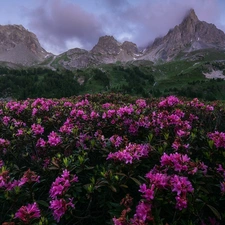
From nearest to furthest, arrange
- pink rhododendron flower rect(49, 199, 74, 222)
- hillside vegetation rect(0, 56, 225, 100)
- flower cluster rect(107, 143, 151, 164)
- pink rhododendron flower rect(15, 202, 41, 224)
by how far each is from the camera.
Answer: pink rhododendron flower rect(15, 202, 41, 224) < pink rhododendron flower rect(49, 199, 74, 222) < flower cluster rect(107, 143, 151, 164) < hillside vegetation rect(0, 56, 225, 100)

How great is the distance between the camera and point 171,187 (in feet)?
8.79

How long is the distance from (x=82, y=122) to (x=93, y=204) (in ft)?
8.30

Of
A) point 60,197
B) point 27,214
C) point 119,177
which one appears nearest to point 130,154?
point 119,177

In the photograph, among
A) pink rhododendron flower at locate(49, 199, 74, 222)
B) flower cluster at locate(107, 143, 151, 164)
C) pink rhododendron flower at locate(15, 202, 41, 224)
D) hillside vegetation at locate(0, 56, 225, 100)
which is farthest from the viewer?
hillside vegetation at locate(0, 56, 225, 100)

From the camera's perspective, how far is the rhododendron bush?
2693 millimetres

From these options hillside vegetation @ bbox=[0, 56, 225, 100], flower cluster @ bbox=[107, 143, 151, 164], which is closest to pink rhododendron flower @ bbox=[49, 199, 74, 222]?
flower cluster @ bbox=[107, 143, 151, 164]

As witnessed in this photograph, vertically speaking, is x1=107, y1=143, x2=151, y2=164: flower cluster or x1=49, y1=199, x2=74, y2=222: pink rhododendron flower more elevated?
x1=107, y1=143, x2=151, y2=164: flower cluster

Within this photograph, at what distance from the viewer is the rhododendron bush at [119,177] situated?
269 centimetres

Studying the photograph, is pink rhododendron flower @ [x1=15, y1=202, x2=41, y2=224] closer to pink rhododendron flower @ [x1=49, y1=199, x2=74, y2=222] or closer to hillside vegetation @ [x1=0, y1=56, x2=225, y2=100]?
pink rhododendron flower @ [x1=49, y1=199, x2=74, y2=222]

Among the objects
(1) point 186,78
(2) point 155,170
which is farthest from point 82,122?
(1) point 186,78

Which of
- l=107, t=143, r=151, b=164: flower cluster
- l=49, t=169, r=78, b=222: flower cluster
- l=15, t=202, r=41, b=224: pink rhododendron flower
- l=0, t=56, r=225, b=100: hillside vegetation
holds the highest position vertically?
l=0, t=56, r=225, b=100: hillside vegetation

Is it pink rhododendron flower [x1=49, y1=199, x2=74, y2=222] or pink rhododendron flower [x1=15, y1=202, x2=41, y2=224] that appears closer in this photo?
pink rhododendron flower [x1=15, y1=202, x2=41, y2=224]

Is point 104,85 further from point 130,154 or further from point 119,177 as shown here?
point 119,177

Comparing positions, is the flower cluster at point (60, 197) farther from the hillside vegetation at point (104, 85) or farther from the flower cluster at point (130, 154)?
the hillside vegetation at point (104, 85)
